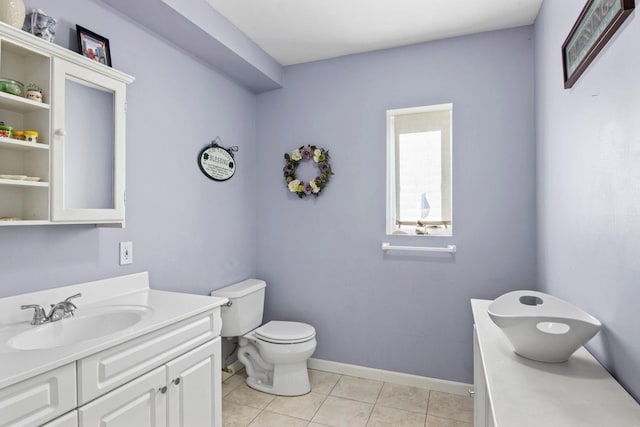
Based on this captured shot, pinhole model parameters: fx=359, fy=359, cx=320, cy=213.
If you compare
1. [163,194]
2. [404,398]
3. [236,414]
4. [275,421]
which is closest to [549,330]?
[404,398]

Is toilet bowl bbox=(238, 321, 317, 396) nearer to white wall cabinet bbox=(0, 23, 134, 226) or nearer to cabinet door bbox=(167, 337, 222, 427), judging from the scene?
cabinet door bbox=(167, 337, 222, 427)

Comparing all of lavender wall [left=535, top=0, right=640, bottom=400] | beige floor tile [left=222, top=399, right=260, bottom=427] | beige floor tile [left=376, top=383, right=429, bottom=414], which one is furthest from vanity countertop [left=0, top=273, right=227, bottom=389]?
lavender wall [left=535, top=0, right=640, bottom=400]

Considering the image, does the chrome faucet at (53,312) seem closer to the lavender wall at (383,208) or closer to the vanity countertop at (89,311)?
the vanity countertop at (89,311)

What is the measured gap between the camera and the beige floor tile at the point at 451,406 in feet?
7.14

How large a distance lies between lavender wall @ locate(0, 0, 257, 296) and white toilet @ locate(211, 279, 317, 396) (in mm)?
219

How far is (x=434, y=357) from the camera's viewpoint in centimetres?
250

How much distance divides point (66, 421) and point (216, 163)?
1.75m

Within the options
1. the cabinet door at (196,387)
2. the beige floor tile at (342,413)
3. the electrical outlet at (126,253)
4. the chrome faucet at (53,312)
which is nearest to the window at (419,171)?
the beige floor tile at (342,413)

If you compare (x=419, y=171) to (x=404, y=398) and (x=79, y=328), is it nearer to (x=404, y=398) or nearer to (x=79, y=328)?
(x=404, y=398)

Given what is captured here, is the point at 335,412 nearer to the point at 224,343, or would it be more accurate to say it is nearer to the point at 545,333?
the point at 224,343

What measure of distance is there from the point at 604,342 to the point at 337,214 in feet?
6.08

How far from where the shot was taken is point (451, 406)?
2287mm

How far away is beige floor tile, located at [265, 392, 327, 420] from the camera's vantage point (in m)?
2.21

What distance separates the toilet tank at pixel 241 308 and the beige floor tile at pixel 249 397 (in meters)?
0.39
